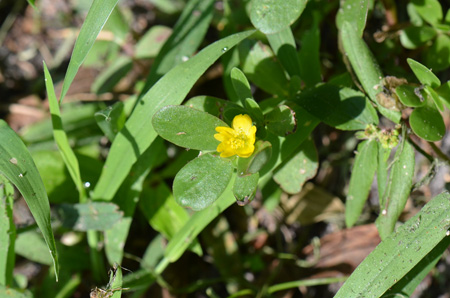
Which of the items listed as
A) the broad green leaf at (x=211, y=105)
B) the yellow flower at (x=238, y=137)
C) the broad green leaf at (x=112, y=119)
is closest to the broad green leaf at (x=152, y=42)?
the broad green leaf at (x=112, y=119)

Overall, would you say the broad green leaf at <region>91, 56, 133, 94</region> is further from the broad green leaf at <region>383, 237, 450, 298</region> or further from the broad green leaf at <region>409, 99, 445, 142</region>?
the broad green leaf at <region>383, 237, 450, 298</region>

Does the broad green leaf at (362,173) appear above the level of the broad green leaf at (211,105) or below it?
below

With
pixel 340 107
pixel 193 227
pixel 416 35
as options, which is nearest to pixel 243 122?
pixel 340 107

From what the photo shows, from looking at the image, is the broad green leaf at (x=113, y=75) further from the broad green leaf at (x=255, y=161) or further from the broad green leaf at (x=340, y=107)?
the broad green leaf at (x=255, y=161)

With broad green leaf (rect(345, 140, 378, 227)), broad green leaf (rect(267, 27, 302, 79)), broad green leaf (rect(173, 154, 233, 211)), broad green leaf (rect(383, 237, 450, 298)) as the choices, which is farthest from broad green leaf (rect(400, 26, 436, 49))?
broad green leaf (rect(173, 154, 233, 211))

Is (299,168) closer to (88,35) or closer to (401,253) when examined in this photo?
(401,253)

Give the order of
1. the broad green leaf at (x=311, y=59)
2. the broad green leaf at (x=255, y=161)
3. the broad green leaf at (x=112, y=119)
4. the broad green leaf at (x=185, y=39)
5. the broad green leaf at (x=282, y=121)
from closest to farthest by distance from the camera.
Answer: the broad green leaf at (x=255, y=161)
the broad green leaf at (x=282, y=121)
the broad green leaf at (x=112, y=119)
the broad green leaf at (x=311, y=59)
the broad green leaf at (x=185, y=39)

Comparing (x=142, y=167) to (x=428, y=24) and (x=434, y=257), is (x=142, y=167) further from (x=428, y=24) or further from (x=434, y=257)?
(x=428, y=24)

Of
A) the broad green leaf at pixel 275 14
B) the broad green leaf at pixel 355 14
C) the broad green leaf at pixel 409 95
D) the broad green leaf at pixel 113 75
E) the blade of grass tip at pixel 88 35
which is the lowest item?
the broad green leaf at pixel 113 75
